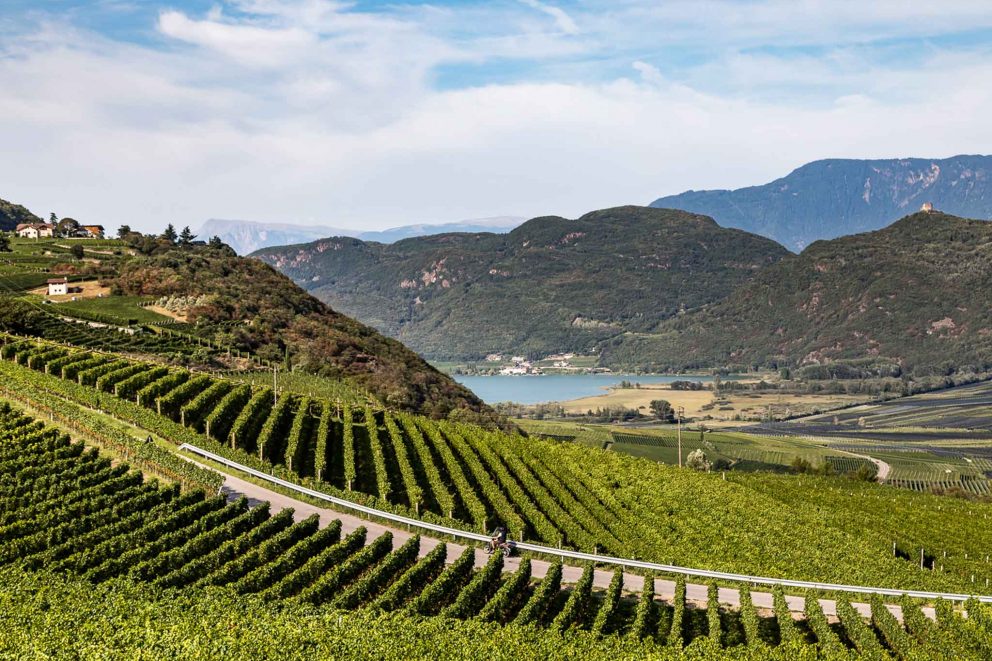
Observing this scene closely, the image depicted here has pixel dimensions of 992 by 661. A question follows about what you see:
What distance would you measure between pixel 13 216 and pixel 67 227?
46.7 m

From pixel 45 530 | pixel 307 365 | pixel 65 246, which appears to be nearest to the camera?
pixel 45 530

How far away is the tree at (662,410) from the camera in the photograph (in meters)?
161

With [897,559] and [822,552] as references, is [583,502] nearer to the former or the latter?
[822,552]

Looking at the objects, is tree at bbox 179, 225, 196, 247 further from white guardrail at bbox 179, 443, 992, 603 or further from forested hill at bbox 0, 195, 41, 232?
white guardrail at bbox 179, 443, 992, 603

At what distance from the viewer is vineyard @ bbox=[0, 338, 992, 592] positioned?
41.3 m

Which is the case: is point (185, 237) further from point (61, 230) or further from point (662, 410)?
point (662, 410)

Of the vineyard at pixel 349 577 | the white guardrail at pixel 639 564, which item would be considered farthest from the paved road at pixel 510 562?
the vineyard at pixel 349 577

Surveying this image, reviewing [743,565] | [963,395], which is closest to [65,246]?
[743,565]

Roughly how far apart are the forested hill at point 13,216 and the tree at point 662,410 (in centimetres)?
11669

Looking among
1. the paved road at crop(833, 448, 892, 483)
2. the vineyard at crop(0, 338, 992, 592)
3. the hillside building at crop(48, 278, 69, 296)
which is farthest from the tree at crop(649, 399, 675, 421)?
the vineyard at crop(0, 338, 992, 592)

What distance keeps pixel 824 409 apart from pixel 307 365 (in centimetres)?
12420

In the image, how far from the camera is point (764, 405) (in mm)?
179625

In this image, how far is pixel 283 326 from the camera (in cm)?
9425

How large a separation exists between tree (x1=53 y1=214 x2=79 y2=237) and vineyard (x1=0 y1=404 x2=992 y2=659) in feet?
391
